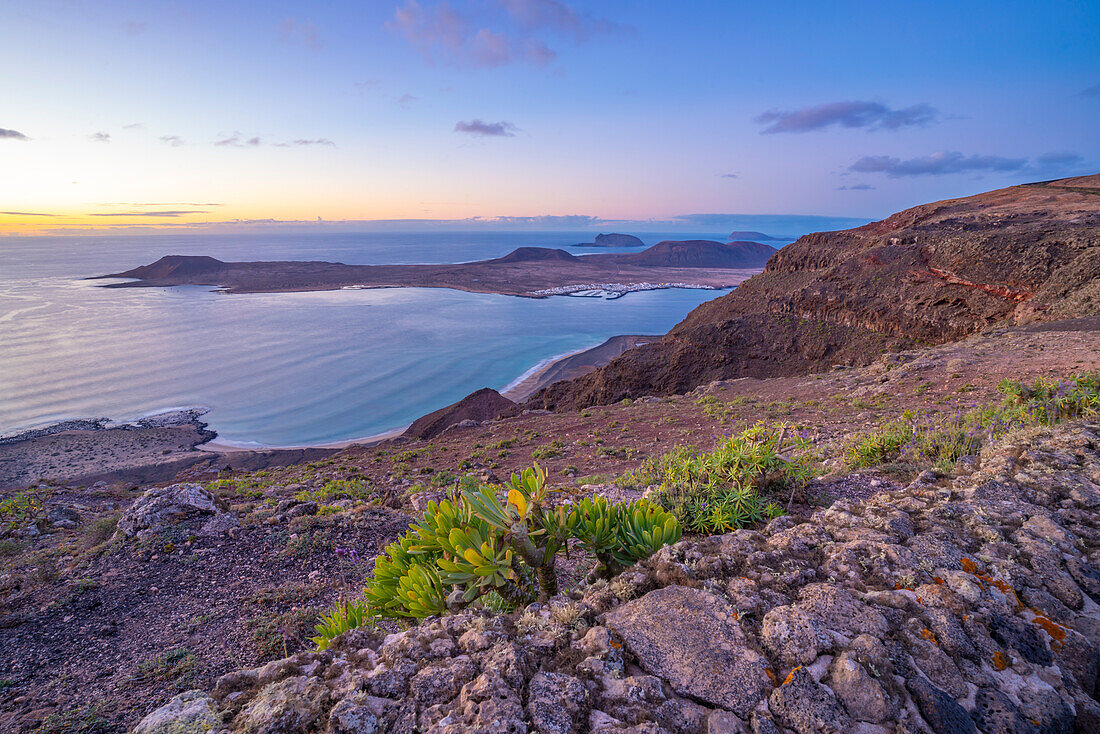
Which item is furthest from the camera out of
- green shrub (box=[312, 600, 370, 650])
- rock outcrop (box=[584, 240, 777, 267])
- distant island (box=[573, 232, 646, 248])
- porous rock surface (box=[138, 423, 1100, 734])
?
distant island (box=[573, 232, 646, 248])

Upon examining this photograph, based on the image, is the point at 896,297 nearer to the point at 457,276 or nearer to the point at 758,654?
the point at 758,654

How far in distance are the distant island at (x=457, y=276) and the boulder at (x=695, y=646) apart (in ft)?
226

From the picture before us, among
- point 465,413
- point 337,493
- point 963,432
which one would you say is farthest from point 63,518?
point 465,413

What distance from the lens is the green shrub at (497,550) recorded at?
2324mm

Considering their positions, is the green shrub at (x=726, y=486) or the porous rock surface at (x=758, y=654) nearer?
the porous rock surface at (x=758, y=654)

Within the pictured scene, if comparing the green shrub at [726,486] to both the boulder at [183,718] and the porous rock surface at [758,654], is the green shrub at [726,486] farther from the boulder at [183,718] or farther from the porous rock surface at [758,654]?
the boulder at [183,718]

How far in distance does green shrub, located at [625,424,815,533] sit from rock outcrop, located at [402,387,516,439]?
16.7m

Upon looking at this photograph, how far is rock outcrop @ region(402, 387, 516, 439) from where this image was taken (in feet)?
69.1

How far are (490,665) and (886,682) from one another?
134 cm

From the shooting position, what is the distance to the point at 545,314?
186 ft

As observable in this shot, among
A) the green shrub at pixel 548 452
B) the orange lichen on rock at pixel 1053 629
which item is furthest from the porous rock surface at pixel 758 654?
the green shrub at pixel 548 452

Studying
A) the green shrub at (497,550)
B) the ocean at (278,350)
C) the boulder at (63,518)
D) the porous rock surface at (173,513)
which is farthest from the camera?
the ocean at (278,350)

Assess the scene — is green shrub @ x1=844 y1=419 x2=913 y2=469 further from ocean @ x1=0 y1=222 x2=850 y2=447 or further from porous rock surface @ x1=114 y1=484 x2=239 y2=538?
ocean @ x1=0 y1=222 x2=850 y2=447

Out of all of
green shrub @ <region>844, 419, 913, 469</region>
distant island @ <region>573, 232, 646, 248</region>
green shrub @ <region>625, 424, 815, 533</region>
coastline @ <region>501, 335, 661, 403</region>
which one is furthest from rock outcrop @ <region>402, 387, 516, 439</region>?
distant island @ <region>573, 232, 646, 248</region>
